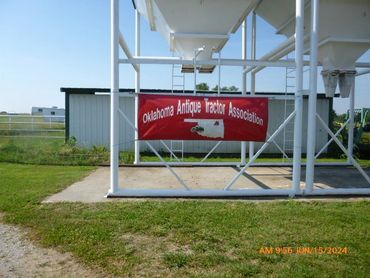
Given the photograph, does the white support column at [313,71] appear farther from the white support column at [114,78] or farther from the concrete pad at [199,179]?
the white support column at [114,78]

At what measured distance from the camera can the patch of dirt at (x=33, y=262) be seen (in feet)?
13.1

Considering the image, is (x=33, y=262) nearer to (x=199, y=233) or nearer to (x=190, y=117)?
(x=199, y=233)

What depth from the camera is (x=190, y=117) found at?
290 inches

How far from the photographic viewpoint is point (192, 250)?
4605mm

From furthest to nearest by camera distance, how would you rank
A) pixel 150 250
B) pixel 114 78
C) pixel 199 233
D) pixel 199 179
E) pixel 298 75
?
pixel 199 179, pixel 298 75, pixel 114 78, pixel 199 233, pixel 150 250

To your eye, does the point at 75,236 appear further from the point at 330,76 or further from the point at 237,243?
the point at 330,76

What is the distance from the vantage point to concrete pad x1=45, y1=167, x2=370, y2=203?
7.91 m

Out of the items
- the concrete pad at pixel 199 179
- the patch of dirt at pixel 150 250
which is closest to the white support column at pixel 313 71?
the concrete pad at pixel 199 179

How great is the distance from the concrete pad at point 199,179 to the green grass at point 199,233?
761mm

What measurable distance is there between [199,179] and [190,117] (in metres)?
2.82

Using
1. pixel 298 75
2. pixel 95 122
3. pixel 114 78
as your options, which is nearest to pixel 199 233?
pixel 114 78

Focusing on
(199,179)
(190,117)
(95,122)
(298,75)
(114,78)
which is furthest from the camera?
(95,122)

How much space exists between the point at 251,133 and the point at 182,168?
4604 mm

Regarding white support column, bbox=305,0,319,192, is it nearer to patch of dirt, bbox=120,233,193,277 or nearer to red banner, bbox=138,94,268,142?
red banner, bbox=138,94,268,142
